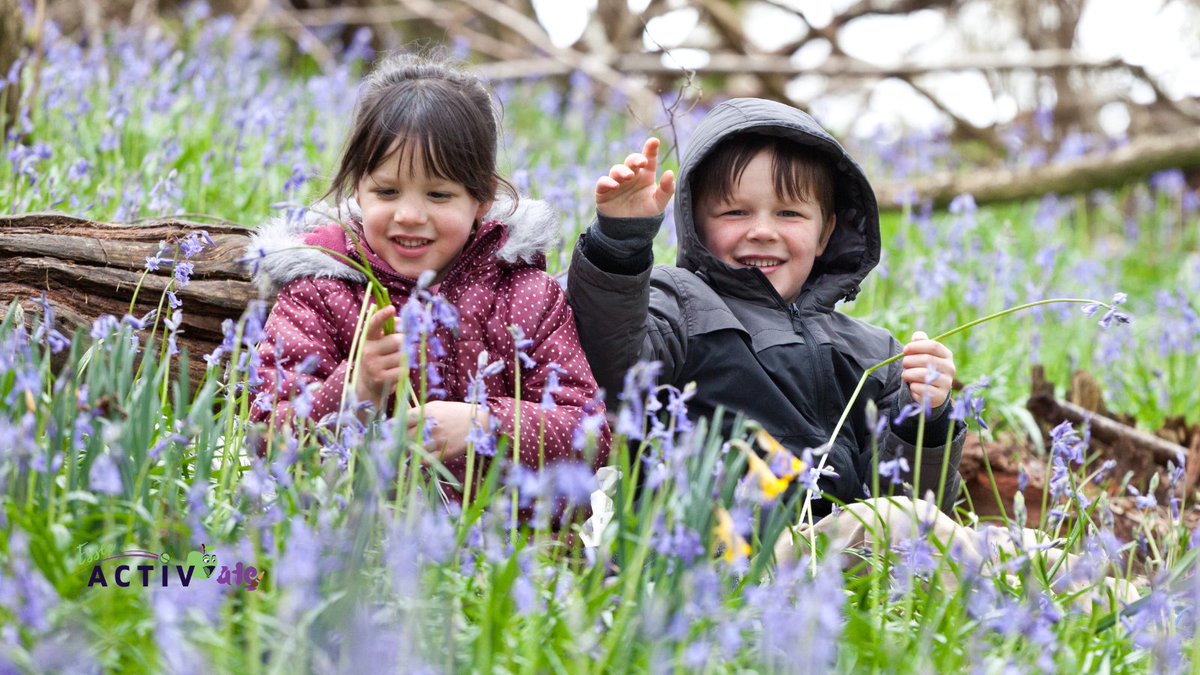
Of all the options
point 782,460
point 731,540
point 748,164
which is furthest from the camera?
point 748,164

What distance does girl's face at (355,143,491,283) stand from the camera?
2.77 metres

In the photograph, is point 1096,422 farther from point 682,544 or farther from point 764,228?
point 682,544

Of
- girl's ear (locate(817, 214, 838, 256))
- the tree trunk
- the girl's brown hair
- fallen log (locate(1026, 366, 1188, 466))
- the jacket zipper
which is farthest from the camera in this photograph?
the tree trunk

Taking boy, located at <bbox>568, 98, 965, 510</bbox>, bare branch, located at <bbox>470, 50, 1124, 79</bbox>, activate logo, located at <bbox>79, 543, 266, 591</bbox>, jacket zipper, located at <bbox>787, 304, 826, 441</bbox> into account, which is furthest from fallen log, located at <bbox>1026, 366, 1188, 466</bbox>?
bare branch, located at <bbox>470, 50, 1124, 79</bbox>

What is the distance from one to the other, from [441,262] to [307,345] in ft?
1.28

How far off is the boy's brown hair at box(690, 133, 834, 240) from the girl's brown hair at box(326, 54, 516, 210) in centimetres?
63

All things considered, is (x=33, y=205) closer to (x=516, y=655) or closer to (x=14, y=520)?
(x=14, y=520)

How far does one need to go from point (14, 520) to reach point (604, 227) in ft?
4.80

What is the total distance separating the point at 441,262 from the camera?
2.88m

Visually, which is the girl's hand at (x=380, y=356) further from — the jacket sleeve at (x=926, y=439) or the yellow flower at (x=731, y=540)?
the jacket sleeve at (x=926, y=439)

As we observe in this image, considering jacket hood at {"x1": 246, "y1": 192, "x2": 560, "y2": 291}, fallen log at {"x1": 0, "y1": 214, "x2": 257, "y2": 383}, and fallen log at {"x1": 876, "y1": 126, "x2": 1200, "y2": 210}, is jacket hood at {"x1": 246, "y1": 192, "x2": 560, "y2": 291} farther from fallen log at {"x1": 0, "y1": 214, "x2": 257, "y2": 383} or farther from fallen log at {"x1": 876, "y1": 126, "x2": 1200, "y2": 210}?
fallen log at {"x1": 876, "y1": 126, "x2": 1200, "y2": 210}

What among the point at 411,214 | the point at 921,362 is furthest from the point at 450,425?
the point at 921,362

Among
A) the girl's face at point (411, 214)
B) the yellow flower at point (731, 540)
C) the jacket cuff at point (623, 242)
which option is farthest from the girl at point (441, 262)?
the yellow flower at point (731, 540)

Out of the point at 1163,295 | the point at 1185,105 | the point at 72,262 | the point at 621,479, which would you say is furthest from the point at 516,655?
the point at 1185,105
